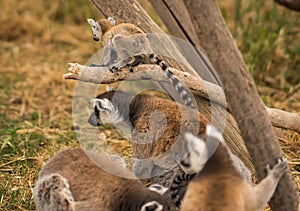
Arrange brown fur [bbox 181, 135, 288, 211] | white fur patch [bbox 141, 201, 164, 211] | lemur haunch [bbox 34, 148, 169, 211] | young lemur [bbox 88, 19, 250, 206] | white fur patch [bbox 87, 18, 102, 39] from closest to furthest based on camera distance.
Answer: brown fur [bbox 181, 135, 288, 211], white fur patch [bbox 141, 201, 164, 211], lemur haunch [bbox 34, 148, 169, 211], young lemur [bbox 88, 19, 250, 206], white fur patch [bbox 87, 18, 102, 39]

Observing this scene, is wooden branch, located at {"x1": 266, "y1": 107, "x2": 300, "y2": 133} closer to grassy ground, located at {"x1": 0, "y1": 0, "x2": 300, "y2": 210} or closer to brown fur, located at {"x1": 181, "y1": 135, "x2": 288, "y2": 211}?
grassy ground, located at {"x1": 0, "y1": 0, "x2": 300, "y2": 210}

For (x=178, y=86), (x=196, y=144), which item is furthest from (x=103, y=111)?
(x=196, y=144)

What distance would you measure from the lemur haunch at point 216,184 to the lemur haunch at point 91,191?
0.28 m

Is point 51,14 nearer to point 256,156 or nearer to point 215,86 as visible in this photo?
point 215,86

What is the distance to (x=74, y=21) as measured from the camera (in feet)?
29.9

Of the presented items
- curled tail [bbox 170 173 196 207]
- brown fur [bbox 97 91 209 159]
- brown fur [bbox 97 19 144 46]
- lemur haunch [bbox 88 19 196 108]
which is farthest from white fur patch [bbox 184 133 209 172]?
brown fur [bbox 97 19 144 46]

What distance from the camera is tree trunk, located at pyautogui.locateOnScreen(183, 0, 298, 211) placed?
3197 millimetres

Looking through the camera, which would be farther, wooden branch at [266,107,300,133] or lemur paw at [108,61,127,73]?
wooden branch at [266,107,300,133]

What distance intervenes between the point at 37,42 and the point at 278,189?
5549 millimetres

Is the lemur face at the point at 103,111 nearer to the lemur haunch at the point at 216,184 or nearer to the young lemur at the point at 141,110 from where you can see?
the young lemur at the point at 141,110

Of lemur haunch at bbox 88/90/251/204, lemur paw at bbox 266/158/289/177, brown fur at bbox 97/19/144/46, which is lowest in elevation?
lemur haunch at bbox 88/90/251/204

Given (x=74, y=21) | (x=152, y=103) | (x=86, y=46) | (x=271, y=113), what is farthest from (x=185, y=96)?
(x=74, y=21)

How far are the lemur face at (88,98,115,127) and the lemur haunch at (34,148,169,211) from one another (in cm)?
80

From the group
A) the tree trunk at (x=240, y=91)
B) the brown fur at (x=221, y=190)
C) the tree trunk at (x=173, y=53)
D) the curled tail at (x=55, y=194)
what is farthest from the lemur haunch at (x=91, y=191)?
the tree trunk at (x=173, y=53)
